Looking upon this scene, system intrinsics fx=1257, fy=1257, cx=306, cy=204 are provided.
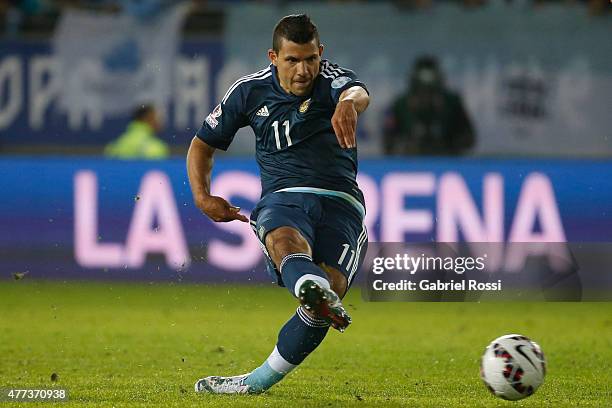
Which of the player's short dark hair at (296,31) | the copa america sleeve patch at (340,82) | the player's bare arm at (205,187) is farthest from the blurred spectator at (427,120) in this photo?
the player's short dark hair at (296,31)

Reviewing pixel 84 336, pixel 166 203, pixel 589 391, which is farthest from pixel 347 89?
pixel 166 203

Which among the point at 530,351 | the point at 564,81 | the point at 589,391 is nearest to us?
the point at 530,351

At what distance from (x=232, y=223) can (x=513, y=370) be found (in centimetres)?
563

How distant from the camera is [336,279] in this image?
19.8ft

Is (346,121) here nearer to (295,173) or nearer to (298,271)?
(298,271)

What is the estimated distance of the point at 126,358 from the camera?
25.2ft

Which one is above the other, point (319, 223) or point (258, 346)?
point (319, 223)

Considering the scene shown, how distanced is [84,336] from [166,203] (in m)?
2.74

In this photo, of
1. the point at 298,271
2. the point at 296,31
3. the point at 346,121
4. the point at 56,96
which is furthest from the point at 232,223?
the point at 346,121

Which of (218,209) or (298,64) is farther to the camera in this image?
(218,209)

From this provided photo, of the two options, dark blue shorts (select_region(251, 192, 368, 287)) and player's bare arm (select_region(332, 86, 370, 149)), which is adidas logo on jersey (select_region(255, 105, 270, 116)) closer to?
dark blue shorts (select_region(251, 192, 368, 287))

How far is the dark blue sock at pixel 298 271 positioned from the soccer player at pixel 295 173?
0.02 metres

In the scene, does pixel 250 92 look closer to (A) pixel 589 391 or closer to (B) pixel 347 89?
(B) pixel 347 89

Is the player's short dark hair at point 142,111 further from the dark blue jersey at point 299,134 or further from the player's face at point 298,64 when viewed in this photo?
the player's face at point 298,64
